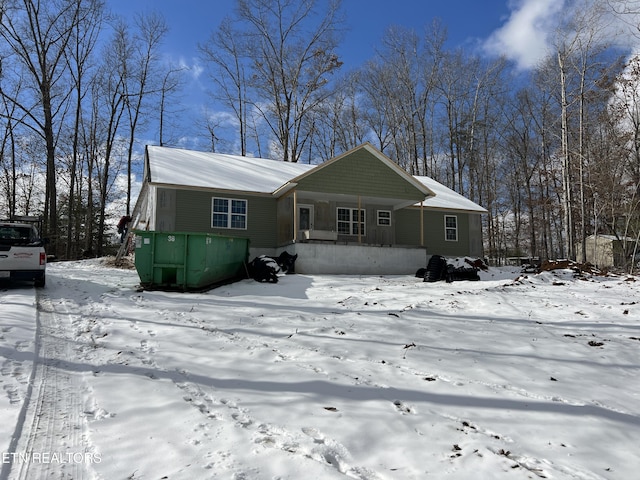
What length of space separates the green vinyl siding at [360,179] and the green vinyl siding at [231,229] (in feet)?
8.12

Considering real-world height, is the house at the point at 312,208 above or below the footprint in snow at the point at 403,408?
above

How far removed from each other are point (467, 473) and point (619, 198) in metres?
21.7

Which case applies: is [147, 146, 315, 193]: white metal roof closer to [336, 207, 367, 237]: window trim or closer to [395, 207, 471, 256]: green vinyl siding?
[336, 207, 367, 237]: window trim

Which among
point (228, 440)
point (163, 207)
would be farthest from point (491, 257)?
point (228, 440)

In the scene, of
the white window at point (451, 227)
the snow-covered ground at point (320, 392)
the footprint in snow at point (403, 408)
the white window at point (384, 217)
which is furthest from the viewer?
the white window at point (451, 227)

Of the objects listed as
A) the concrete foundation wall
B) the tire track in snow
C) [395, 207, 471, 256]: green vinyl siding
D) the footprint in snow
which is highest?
[395, 207, 471, 256]: green vinyl siding

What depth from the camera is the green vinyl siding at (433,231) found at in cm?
2120

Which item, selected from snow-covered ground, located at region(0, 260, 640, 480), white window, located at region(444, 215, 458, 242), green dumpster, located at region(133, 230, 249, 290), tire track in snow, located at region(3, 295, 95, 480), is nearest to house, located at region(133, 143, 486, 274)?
white window, located at region(444, 215, 458, 242)

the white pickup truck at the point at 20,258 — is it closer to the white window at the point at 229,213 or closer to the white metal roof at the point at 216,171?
the white metal roof at the point at 216,171

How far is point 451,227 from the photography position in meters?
22.0

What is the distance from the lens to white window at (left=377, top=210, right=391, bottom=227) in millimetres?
20703

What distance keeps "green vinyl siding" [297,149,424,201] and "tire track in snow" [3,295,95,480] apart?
42.0 feet

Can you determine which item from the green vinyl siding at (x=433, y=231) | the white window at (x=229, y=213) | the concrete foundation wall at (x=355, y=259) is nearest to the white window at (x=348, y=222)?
the green vinyl siding at (x=433, y=231)

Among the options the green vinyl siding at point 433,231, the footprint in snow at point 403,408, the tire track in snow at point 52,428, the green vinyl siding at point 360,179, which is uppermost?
the green vinyl siding at point 360,179
